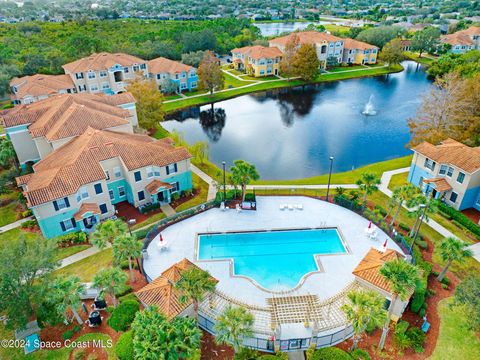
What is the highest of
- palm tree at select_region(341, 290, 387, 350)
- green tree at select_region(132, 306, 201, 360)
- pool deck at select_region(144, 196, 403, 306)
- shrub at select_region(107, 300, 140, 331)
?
palm tree at select_region(341, 290, 387, 350)

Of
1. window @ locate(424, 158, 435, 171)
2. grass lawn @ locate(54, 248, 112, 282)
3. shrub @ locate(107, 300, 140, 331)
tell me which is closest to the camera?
shrub @ locate(107, 300, 140, 331)

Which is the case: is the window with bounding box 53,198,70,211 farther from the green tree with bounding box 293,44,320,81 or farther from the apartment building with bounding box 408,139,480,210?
the green tree with bounding box 293,44,320,81

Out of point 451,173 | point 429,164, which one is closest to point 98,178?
point 429,164

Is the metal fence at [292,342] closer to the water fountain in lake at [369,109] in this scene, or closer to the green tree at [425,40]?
the water fountain in lake at [369,109]

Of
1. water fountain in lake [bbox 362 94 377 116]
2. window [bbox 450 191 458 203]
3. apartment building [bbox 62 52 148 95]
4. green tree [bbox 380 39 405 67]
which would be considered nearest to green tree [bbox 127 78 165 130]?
apartment building [bbox 62 52 148 95]

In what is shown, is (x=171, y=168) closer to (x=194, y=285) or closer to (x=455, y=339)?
(x=194, y=285)

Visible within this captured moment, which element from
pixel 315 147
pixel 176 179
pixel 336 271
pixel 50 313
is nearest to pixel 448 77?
pixel 315 147
